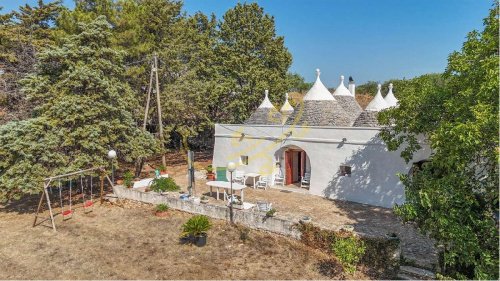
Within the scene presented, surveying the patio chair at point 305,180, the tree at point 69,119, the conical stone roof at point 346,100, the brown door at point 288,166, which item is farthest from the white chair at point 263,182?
the conical stone roof at point 346,100

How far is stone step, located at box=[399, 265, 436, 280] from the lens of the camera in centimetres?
912

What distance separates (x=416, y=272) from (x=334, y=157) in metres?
8.49

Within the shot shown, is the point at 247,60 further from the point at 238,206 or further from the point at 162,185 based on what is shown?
the point at 238,206

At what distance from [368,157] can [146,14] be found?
2072 centimetres

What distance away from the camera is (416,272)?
367 inches

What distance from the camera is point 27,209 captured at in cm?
1766

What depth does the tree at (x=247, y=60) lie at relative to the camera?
28609 millimetres

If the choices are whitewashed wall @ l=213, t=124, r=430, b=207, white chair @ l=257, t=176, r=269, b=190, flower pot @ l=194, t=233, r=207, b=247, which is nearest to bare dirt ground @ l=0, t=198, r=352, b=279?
flower pot @ l=194, t=233, r=207, b=247

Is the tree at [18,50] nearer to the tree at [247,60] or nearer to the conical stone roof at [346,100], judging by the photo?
the tree at [247,60]

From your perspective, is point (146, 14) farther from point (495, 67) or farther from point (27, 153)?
point (495, 67)

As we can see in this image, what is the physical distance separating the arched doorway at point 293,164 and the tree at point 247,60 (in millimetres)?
9742

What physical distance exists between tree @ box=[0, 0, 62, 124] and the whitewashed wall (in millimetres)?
14555

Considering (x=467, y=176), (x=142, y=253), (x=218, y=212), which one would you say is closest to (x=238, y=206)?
(x=218, y=212)

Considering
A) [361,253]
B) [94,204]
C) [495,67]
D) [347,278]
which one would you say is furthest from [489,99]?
[94,204]
